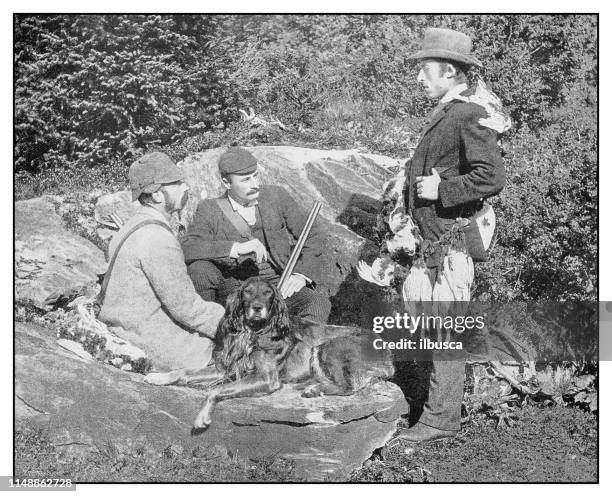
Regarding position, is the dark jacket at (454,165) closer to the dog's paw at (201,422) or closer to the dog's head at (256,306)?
the dog's head at (256,306)

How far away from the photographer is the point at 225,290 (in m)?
7.80

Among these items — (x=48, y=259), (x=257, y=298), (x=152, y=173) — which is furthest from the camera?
(x=48, y=259)

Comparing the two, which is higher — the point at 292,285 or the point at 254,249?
the point at 254,249

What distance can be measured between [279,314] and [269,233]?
65 centimetres

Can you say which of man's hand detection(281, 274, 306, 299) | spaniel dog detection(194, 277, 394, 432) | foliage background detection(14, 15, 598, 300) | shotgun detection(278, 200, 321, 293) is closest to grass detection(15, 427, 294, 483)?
spaniel dog detection(194, 277, 394, 432)

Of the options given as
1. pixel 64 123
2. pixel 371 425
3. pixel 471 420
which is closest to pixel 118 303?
pixel 64 123

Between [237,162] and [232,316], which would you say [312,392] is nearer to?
[232,316]

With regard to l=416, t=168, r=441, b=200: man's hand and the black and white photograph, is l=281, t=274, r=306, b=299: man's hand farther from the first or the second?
l=416, t=168, r=441, b=200: man's hand

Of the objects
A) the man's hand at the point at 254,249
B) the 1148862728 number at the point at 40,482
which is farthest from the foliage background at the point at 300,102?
the 1148862728 number at the point at 40,482

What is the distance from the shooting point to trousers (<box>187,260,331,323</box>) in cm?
780

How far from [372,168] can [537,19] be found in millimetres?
1839

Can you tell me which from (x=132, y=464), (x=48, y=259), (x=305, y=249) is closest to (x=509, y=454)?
(x=305, y=249)

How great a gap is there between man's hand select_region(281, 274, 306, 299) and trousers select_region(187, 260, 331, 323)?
0.03 metres

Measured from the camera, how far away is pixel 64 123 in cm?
803
